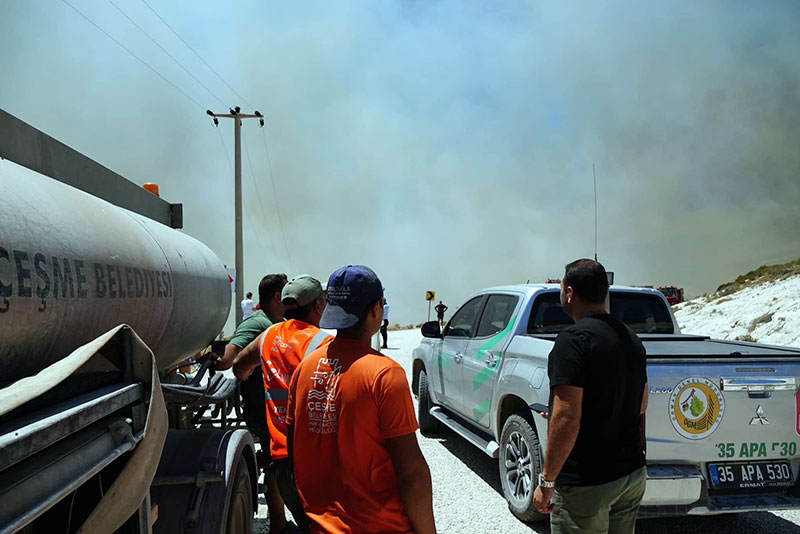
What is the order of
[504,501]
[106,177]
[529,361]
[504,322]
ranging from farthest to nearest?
[504,322], [504,501], [529,361], [106,177]

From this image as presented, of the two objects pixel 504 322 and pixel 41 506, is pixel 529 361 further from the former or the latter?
pixel 41 506

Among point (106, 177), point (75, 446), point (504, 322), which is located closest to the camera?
point (75, 446)

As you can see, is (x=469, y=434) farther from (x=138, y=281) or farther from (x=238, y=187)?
(x=238, y=187)

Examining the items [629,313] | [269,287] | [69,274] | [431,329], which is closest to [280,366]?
[269,287]

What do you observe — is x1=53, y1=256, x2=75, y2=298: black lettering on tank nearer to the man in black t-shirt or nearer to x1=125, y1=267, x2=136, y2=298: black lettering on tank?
x1=125, y1=267, x2=136, y2=298: black lettering on tank

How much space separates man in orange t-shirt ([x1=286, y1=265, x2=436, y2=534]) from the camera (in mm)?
1980

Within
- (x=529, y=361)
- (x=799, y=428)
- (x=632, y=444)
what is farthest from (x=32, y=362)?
(x=799, y=428)

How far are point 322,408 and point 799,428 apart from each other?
3517mm

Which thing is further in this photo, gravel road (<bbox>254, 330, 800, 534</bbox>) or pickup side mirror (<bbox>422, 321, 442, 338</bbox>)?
pickup side mirror (<bbox>422, 321, 442, 338</bbox>)

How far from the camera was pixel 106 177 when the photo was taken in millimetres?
3240

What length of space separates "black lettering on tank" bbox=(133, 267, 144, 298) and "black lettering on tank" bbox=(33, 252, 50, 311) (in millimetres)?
741

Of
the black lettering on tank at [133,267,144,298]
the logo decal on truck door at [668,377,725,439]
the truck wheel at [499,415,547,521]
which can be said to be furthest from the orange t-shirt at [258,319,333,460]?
the logo decal on truck door at [668,377,725,439]

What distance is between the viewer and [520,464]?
4738 mm

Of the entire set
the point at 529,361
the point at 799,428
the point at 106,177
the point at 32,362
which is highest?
the point at 106,177
